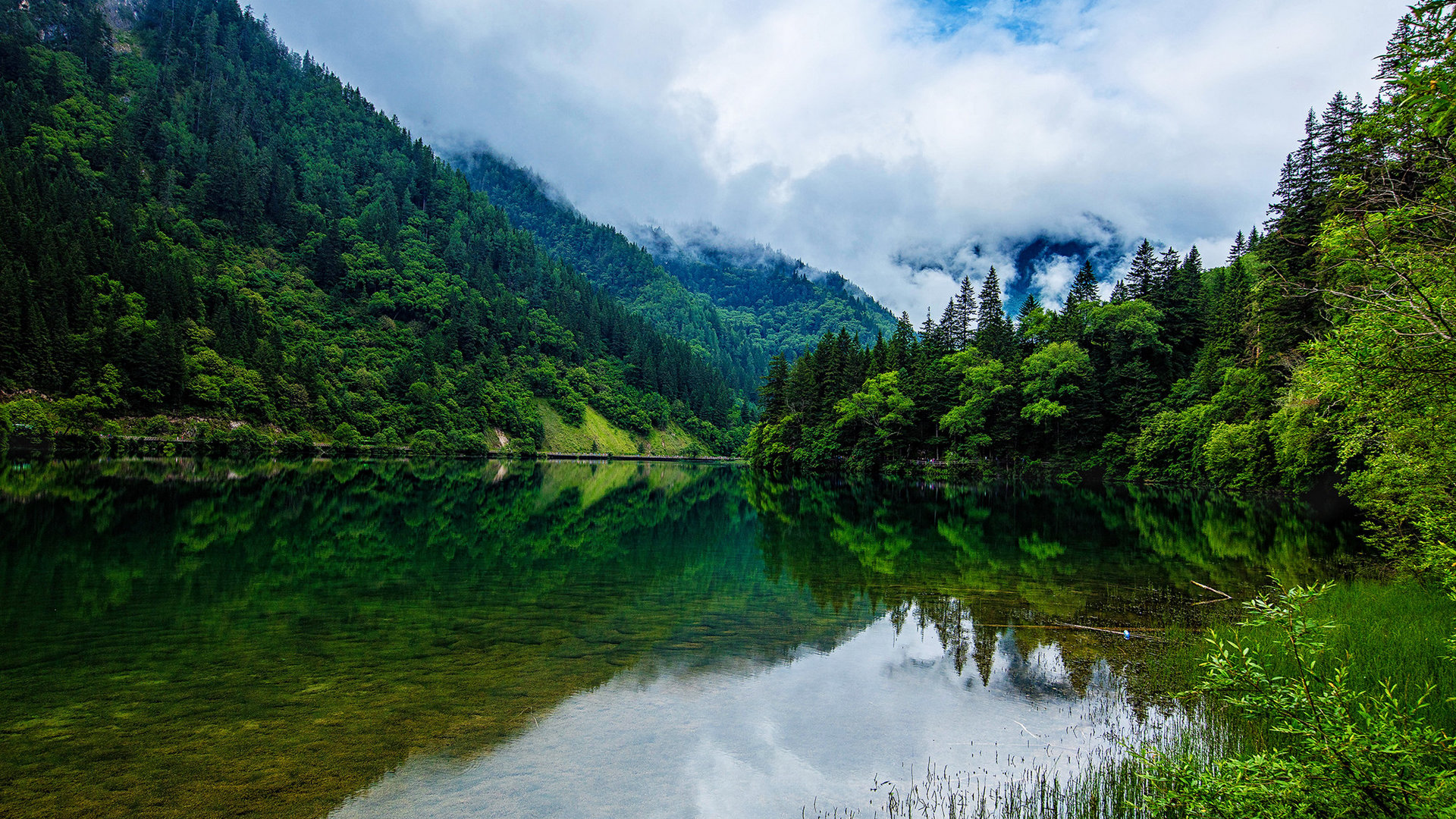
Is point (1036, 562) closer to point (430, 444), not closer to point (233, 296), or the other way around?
point (430, 444)

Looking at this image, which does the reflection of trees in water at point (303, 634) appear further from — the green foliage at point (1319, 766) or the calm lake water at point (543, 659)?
the green foliage at point (1319, 766)

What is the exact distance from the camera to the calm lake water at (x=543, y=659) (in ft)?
25.9

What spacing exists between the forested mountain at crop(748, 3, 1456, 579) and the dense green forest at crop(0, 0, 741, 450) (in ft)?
228

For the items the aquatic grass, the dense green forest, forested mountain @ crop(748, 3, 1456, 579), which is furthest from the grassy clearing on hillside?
the aquatic grass

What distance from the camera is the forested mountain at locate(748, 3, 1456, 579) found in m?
7.80

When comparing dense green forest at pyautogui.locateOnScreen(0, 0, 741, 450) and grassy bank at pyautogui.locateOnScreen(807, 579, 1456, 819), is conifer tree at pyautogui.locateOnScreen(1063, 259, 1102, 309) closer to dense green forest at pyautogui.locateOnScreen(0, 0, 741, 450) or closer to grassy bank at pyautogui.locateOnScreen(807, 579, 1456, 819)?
grassy bank at pyautogui.locateOnScreen(807, 579, 1456, 819)

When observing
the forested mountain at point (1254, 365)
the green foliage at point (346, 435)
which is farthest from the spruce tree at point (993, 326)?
the green foliage at point (346, 435)

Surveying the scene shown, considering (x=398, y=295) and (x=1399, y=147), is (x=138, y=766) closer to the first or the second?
(x=1399, y=147)

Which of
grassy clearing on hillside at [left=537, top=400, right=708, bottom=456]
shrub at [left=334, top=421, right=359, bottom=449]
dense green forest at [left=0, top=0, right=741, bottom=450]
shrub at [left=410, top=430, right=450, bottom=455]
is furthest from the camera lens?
grassy clearing on hillside at [left=537, top=400, right=708, bottom=456]

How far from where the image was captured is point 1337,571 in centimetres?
2005

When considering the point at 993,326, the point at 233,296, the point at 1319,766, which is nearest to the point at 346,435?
the point at 233,296

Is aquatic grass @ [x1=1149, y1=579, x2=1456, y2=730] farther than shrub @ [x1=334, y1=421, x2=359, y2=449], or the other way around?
shrub @ [x1=334, y1=421, x2=359, y2=449]

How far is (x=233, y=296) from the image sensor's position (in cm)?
11331

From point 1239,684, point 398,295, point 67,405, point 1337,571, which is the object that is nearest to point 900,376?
point 1337,571
